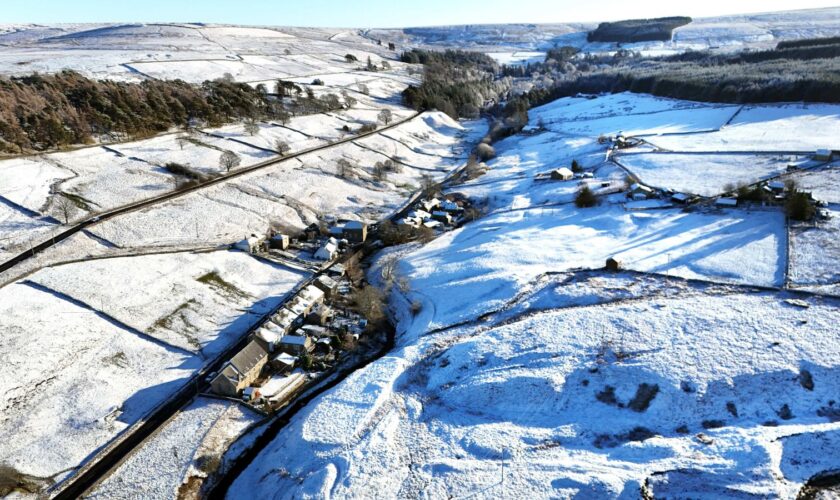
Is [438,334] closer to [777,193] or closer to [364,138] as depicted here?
[777,193]

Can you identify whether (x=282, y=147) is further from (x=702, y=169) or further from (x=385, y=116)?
(x=702, y=169)

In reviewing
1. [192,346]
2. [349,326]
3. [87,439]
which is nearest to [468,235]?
[349,326]

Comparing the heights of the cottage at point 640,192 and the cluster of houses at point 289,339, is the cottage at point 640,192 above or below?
above

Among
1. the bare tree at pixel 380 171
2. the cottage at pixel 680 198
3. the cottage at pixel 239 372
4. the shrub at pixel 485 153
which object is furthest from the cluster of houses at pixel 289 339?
the shrub at pixel 485 153

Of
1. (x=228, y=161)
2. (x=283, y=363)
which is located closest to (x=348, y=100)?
(x=228, y=161)

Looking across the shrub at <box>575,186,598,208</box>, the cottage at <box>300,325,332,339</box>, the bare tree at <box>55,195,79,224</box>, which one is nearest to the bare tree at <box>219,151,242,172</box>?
the bare tree at <box>55,195,79,224</box>

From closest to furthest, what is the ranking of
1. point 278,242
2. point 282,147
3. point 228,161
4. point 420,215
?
point 278,242
point 420,215
point 228,161
point 282,147

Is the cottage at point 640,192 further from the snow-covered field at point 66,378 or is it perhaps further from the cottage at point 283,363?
the snow-covered field at point 66,378
